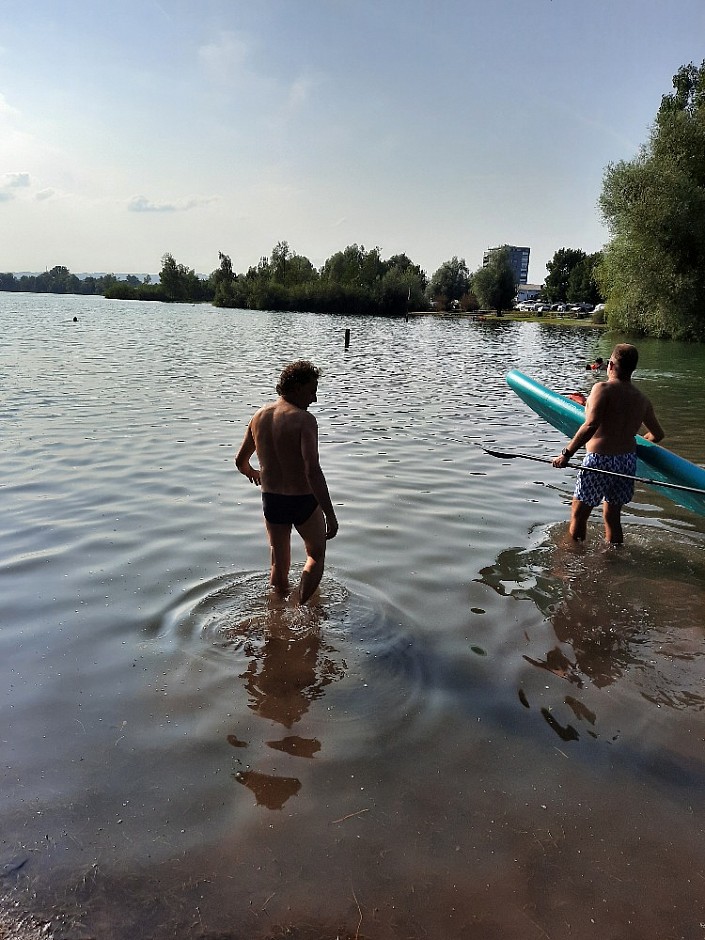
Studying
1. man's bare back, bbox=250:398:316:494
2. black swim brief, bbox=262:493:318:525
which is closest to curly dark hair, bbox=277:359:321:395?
man's bare back, bbox=250:398:316:494

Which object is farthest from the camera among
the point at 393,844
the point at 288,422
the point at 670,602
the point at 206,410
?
the point at 206,410

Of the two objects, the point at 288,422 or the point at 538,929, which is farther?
the point at 288,422

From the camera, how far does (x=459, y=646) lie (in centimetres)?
514

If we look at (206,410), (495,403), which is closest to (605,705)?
(206,410)

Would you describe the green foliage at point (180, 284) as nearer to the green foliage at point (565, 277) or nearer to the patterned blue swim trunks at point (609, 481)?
the green foliage at point (565, 277)

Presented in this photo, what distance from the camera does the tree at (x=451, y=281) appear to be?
392ft

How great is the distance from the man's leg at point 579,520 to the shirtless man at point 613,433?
0.11 m

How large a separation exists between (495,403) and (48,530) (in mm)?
14107

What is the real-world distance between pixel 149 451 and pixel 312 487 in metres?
7.03

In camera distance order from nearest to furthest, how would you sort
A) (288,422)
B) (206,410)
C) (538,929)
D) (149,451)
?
(538,929), (288,422), (149,451), (206,410)

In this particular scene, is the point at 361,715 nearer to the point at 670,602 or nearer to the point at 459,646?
the point at 459,646

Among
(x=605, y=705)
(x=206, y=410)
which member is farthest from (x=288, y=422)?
(x=206, y=410)

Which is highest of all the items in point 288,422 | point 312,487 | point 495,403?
point 288,422

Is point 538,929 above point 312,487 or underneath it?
underneath
